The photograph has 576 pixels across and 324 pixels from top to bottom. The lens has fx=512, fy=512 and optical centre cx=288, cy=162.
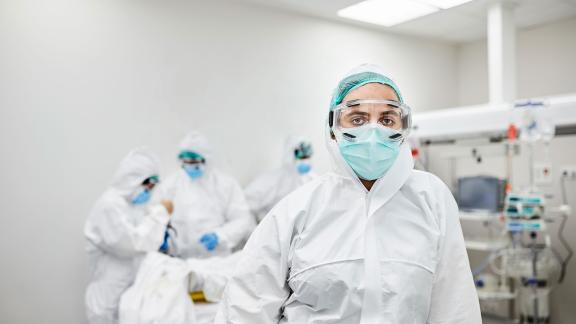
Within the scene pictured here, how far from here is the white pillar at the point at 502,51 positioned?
3930 millimetres

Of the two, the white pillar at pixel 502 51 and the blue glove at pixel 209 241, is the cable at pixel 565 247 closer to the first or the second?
the white pillar at pixel 502 51

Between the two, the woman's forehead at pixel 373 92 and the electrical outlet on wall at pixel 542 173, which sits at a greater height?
the woman's forehead at pixel 373 92

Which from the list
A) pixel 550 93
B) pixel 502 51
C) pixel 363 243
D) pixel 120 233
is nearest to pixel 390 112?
pixel 363 243

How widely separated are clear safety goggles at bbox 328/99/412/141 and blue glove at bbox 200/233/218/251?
1.98 m

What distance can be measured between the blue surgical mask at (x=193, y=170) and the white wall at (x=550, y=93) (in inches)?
77.3

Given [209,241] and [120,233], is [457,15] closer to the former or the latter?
[209,241]

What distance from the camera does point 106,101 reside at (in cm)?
342

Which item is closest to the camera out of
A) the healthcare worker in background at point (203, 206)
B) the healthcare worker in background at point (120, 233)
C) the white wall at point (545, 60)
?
the healthcare worker in background at point (120, 233)

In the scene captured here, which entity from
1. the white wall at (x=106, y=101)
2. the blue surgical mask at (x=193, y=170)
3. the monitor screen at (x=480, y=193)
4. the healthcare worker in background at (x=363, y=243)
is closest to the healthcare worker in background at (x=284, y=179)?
the white wall at (x=106, y=101)

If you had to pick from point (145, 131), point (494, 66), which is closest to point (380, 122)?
point (145, 131)

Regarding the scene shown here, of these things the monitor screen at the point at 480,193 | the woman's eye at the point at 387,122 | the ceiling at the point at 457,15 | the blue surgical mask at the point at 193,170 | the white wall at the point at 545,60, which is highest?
the ceiling at the point at 457,15

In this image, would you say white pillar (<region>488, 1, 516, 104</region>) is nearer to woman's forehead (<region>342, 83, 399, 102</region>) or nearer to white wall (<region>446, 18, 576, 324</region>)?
white wall (<region>446, 18, 576, 324</region>)

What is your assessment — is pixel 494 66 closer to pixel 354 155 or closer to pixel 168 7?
pixel 168 7

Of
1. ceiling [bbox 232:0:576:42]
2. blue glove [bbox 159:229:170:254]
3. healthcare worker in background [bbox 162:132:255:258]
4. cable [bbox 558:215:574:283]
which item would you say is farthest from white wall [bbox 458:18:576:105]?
blue glove [bbox 159:229:170:254]
